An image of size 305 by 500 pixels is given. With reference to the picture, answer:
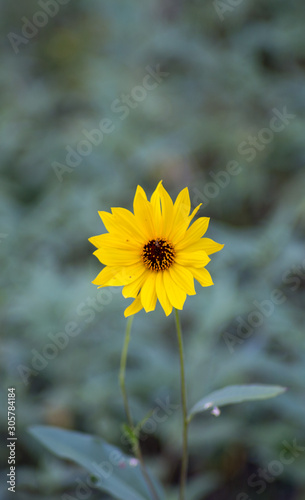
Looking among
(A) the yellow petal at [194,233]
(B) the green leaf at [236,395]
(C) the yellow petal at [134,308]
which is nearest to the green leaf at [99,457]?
(B) the green leaf at [236,395]

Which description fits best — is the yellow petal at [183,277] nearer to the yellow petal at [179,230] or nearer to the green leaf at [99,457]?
the yellow petal at [179,230]

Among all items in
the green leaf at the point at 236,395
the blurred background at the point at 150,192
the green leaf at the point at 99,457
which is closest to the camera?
the green leaf at the point at 236,395

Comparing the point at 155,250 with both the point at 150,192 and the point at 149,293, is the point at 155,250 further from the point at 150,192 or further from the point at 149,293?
the point at 150,192

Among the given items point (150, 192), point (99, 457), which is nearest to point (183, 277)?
point (99, 457)

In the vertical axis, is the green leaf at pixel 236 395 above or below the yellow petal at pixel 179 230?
below

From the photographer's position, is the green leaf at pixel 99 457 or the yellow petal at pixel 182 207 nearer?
the yellow petal at pixel 182 207

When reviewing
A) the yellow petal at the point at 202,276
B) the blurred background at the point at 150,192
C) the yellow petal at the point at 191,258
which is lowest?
the yellow petal at the point at 202,276

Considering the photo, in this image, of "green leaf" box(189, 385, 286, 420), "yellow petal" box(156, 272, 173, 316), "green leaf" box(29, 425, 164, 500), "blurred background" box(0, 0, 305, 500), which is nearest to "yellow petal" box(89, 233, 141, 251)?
"yellow petal" box(156, 272, 173, 316)
